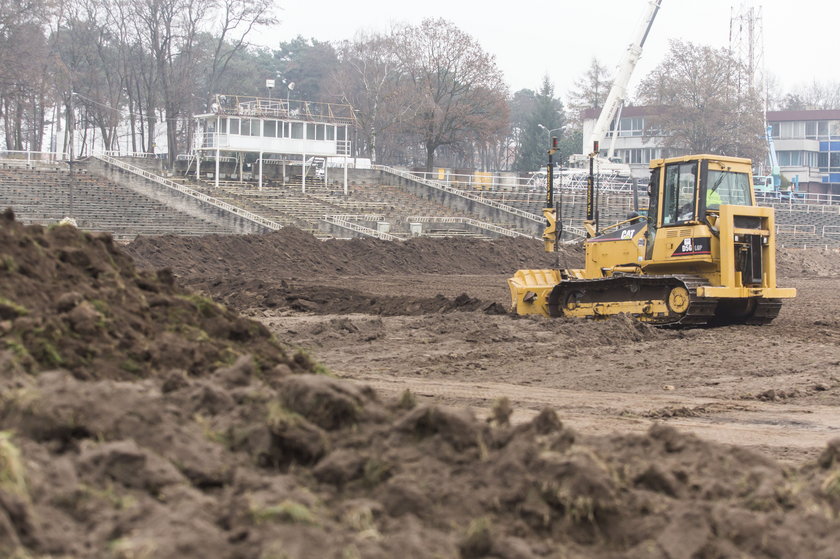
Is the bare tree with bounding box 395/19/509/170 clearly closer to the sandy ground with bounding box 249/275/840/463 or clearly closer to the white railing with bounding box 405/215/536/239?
the white railing with bounding box 405/215/536/239

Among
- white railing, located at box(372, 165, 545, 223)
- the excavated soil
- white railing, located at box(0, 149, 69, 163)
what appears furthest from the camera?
white railing, located at box(372, 165, 545, 223)

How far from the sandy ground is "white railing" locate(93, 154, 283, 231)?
23469mm

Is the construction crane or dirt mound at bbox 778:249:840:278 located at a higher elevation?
the construction crane

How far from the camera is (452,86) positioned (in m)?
70.6

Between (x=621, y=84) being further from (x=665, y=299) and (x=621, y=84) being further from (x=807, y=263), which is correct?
(x=665, y=299)

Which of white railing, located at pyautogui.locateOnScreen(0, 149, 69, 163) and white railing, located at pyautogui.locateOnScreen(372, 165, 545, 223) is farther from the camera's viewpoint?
white railing, located at pyautogui.locateOnScreen(372, 165, 545, 223)

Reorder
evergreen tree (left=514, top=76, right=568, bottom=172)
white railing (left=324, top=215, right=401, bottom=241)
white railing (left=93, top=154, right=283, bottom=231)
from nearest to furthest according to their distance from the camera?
white railing (left=324, top=215, right=401, bottom=241)
white railing (left=93, top=154, right=283, bottom=231)
evergreen tree (left=514, top=76, right=568, bottom=172)

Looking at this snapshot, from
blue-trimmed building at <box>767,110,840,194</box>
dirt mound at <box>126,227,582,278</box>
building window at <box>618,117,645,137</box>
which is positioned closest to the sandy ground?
dirt mound at <box>126,227,582,278</box>

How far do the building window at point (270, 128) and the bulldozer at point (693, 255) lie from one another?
133 ft

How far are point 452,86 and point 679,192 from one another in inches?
2162

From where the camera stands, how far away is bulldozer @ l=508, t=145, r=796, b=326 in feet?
55.0

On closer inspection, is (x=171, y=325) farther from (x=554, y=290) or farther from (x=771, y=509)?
(x=554, y=290)

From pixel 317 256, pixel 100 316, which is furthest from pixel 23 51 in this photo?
pixel 100 316

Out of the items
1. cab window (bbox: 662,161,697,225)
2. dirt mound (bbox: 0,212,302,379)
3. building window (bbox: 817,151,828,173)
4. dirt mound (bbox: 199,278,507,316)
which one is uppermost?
building window (bbox: 817,151,828,173)
